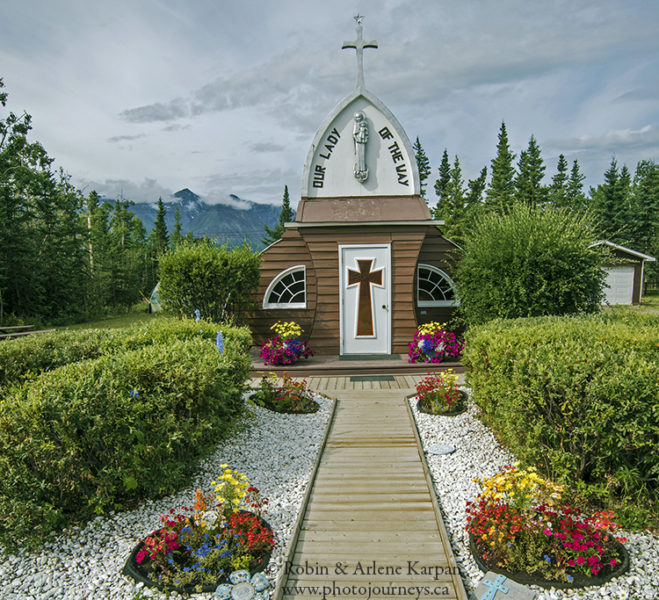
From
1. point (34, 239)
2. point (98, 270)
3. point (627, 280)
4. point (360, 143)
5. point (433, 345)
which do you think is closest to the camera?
point (433, 345)

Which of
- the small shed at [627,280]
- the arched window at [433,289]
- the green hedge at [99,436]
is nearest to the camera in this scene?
the green hedge at [99,436]

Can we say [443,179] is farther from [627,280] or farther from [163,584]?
[163,584]

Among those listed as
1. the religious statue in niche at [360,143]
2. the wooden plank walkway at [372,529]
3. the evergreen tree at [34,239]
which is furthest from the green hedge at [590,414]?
the evergreen tree at [34,239]

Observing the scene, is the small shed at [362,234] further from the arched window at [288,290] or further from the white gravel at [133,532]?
the white gravel at [133,532]

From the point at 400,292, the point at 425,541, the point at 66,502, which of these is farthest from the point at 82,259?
the point at 425,541

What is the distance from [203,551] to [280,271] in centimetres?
804

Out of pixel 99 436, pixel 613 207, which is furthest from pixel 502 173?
pixel 99 436

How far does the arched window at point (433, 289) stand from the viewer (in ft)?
35.4

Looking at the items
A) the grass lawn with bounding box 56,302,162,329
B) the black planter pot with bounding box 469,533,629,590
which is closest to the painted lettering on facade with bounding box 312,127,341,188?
the black planter pot with bounding box 469,533,629,590

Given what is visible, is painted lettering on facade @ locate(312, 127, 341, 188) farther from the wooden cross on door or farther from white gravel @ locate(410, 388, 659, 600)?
white gravel @ locate(410, 388, 659, 600)

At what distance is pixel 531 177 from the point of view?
121ft

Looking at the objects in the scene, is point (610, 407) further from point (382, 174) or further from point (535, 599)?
point (382, 174)

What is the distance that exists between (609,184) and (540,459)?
43382 millimetres

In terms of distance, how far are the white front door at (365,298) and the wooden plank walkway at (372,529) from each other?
13.9 feet
